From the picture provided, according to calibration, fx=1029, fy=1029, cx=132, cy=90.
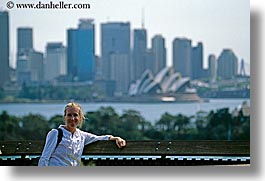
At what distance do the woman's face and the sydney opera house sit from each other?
0.46 metres

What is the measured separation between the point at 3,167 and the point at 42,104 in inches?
21.8

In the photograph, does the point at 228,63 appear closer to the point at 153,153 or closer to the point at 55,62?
the point at 153,153

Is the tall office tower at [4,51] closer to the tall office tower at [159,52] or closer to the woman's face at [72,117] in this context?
the woman's face at [72,117]

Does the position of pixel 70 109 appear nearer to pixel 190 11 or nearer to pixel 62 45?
pixel 62 45

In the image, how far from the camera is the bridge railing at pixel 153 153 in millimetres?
7664

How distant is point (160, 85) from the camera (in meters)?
7.79

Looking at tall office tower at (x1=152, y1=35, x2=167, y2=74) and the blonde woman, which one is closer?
the blonde woman

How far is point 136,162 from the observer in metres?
7.71

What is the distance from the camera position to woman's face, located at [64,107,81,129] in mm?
7469

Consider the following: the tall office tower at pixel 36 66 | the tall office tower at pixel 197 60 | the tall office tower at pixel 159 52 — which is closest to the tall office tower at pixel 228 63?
the tall office tower at pixel 197 60

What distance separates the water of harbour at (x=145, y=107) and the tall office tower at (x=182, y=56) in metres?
0.25

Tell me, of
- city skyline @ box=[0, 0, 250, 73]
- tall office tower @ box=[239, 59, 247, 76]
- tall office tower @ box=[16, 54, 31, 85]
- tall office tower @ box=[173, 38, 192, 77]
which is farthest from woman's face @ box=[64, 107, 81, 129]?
tall office tower @ box=[239, 59, 247, 76]

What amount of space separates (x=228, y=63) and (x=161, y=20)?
0.60 m

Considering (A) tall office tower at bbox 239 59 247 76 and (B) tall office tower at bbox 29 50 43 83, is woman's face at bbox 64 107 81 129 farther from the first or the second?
(A) tall office tower at bbox 239 59 247 76
